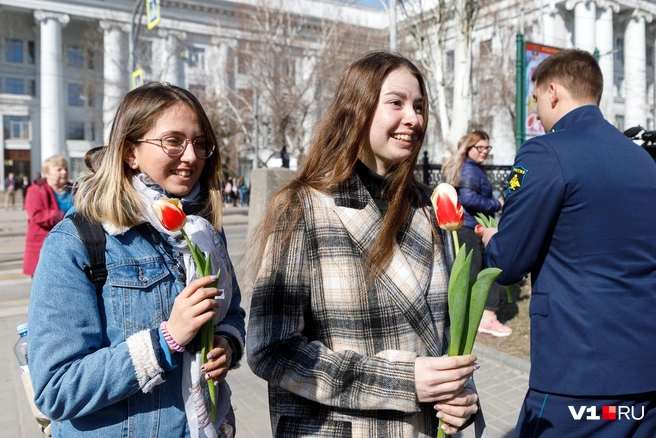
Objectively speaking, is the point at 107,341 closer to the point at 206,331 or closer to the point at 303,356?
the point at 206,331

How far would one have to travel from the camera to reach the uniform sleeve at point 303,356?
1519 millimetres

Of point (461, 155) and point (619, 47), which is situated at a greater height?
point (619, 47)

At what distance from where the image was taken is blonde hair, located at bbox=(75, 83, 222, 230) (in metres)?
1.64

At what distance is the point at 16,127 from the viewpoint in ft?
151

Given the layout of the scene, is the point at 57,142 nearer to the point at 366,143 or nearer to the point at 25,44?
the point at 25,44

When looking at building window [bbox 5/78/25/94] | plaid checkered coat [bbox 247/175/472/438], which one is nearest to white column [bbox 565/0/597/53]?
plaid checkered coat [bbox 247/175/472/438]

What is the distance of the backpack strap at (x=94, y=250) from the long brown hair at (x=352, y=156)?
470 millimetres

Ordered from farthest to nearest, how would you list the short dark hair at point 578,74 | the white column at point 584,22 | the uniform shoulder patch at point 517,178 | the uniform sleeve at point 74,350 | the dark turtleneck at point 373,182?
1. the white column at point 584,22
2. the short dark hair at point 578,74
3. the uniform shoulder patch at point 517,178
4. the dark turtleneck at point 373,182
5. the uniform sleeve at point 74,350

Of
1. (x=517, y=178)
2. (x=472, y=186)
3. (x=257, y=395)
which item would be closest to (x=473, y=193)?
(x=472, y=186)

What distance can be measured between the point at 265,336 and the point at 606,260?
4.29 feet

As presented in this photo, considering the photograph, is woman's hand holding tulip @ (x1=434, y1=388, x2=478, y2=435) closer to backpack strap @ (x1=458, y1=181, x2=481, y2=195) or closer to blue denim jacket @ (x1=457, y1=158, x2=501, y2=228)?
blue denim jacket @ (x1=457, y1=158, x2=501, y2=228)

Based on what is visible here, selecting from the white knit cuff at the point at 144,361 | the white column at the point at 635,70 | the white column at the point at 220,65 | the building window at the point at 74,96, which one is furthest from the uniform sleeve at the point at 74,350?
→ the building window at the point at 74,96

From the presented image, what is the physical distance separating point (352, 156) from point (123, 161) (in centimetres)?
75

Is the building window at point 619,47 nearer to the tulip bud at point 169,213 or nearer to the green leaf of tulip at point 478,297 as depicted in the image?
the green leaf of tulip at point 478,297
